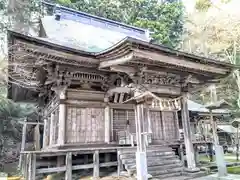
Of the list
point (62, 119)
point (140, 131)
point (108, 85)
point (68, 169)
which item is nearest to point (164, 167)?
point (140, 131)

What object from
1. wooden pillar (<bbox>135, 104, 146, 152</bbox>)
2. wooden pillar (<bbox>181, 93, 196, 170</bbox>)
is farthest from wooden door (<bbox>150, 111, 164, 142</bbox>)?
wooden pillar (<bbox>135, 104, 146, 152</bbox>)

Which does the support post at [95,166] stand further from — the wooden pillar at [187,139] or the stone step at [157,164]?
the wooden pillar at [187,139]

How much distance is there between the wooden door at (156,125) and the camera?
9078 mm

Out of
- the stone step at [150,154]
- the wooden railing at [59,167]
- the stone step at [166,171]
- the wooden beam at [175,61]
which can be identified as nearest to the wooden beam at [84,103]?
the wooden railing at [59,167]

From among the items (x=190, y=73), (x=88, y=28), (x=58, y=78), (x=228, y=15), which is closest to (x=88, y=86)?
(x=58, y=78)

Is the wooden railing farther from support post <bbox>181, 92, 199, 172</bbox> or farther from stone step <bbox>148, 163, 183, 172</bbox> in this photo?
support post <bbox>181, 92, 199, 172</bbox>

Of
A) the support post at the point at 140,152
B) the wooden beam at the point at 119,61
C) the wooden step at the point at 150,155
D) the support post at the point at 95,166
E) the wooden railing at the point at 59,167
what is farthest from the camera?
the wooden step at the point at 150,155

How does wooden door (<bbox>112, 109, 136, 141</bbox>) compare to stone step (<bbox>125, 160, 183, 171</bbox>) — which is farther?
wooden door (<bbox>112, 109, 136, 141</bbox>)

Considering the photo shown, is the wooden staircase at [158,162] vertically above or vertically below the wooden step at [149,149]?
below

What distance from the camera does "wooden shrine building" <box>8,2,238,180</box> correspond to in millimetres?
5621

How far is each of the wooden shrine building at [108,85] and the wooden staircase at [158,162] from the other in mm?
41

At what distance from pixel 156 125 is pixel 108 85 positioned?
10.2 ft

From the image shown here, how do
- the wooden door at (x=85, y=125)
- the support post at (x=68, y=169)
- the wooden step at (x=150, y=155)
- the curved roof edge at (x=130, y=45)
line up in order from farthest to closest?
the wooden door at (x=85, y=125), the wooden step at (x=150, y=155), the support post at (x=68, y=169), the curved roof edge at (x=130, y=45)

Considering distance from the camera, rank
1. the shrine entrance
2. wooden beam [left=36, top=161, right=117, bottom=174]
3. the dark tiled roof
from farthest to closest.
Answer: the dark tiled roof < the shrine entrance < wooden beam [left=36, top=161, right=117, bottom=174]
